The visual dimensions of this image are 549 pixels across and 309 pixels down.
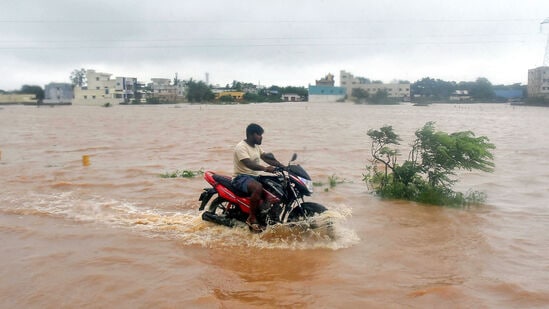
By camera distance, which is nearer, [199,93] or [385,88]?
[385,88]

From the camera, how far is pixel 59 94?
2586 inches

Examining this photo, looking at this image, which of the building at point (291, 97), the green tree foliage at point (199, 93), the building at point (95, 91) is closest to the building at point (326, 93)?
the building at point (291, 97)

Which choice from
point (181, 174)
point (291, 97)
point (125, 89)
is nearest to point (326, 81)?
point (291, 97)

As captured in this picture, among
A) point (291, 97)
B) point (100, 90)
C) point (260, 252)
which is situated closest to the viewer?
point (260, 252)

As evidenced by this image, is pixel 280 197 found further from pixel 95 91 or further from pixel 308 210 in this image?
pixel 95 91

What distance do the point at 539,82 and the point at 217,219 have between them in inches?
2996

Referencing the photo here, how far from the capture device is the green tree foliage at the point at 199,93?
313 feet

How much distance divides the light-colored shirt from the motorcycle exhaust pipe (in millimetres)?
805

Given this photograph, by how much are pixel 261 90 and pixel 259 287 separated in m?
105

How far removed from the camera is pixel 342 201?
966cm

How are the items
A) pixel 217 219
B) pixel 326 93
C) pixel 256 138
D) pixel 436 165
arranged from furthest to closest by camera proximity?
pixel 326 93, pixel 436 165, pixel 217 219, pixel 256 138

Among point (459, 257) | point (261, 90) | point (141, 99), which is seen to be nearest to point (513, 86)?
point (261, 90)

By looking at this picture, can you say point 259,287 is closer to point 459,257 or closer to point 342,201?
point 459,257

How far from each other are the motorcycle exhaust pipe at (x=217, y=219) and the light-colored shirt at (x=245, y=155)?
2.64ft
